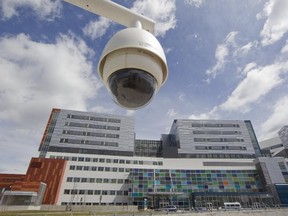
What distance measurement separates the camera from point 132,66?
4.50 feet

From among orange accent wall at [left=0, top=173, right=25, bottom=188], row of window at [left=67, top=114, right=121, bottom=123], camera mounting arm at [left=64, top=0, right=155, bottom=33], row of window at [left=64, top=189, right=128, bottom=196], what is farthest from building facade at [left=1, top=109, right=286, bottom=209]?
camera mounting arm at [left=64, top=0, right=155, bottom=33]

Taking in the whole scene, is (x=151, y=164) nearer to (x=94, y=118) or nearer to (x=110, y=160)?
(x=110, y=160)

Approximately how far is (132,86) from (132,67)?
0.16 metres

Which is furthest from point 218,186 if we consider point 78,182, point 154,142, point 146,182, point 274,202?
point 78,182

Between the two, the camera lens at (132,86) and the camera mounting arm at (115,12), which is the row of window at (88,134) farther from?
the camera lens at (132,86)

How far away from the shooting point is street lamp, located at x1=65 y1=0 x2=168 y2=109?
1385 mm

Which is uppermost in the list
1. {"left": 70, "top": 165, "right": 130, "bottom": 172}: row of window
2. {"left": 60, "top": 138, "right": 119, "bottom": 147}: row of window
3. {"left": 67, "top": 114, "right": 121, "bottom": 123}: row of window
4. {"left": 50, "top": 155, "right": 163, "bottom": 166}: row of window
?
{"left": 67, "top": 114, "right": 121, "bottom": 123}: row of window

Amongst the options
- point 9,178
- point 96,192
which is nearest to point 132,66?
point 96,192

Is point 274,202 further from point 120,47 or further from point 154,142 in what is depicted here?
point 120,47

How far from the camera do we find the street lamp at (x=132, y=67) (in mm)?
1385

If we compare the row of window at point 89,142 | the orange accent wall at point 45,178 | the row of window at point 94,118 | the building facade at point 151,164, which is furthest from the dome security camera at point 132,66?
the row of window at point 94,118

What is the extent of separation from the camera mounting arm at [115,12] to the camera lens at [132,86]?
0.72 meters

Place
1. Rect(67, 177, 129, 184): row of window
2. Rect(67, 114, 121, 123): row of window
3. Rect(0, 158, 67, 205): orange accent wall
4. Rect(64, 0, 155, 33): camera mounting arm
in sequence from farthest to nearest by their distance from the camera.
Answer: Rect(67, 114, 121, 123): row of window, Rect(67, 177, 129, 184): row of window, Rect(0, 158, 67, 205): orange accent wall, Rect(64, 0, 155, 33): camera mounting arm

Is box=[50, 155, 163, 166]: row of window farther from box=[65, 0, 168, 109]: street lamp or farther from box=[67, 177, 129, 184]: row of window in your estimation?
box=[65, 0, 168, 109]: street lamp
